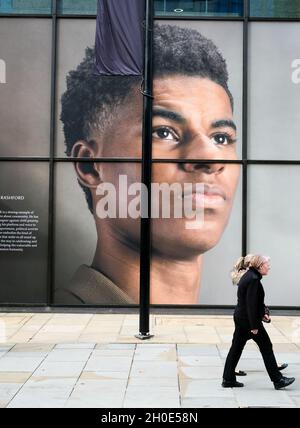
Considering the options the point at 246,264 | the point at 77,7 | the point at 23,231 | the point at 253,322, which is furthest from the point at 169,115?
the point at 253,322

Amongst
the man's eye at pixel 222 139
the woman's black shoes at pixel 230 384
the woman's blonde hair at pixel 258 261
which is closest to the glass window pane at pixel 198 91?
the man's eye at pixel 222 139

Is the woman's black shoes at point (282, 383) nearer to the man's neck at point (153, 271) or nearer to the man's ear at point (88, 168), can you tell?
the man's neck at point (153, 271)

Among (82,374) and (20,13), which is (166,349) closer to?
(82,374)

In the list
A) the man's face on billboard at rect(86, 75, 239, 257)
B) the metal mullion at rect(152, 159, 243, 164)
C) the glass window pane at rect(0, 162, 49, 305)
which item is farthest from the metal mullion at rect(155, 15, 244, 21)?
the glass window pane at rect(0, 162, 49, 305)

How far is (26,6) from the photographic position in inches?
487

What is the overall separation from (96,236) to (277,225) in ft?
13.7

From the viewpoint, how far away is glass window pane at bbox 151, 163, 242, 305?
12148 millimetres

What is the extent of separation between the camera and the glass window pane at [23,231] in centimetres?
1223

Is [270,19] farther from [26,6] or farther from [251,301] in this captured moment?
[251,301]

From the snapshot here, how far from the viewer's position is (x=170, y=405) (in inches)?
240

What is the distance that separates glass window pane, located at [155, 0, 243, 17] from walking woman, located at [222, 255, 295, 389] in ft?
24.7

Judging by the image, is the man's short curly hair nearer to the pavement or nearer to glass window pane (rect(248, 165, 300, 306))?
glass window pane (rect(248, 165, 300, 306))

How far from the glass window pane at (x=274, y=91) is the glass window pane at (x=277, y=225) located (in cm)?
46
